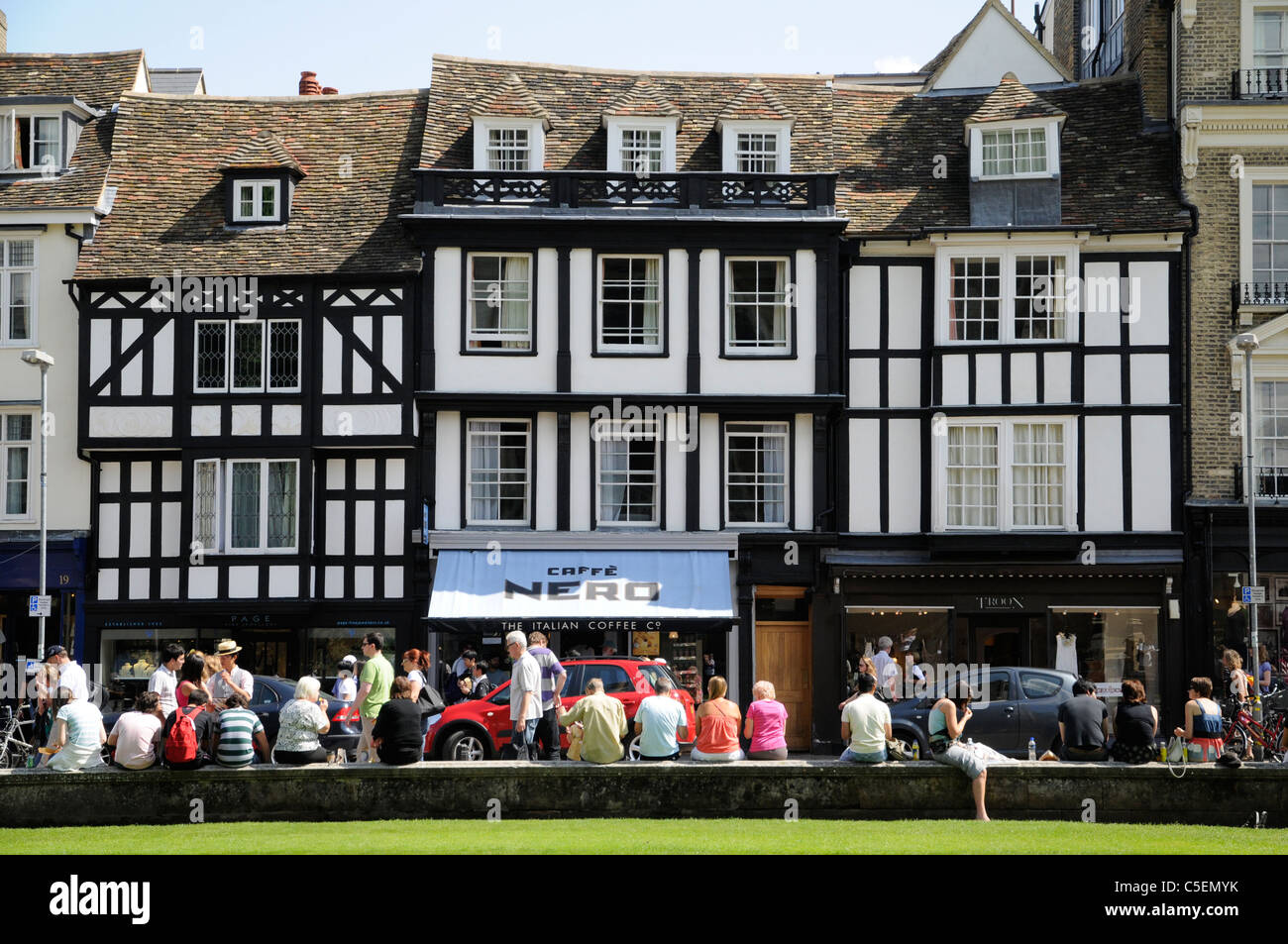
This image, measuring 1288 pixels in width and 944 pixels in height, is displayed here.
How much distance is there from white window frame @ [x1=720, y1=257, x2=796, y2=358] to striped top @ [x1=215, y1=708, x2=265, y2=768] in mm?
14338

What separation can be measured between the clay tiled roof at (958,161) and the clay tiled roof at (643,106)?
3522 millimetres

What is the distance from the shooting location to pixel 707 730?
1778cm

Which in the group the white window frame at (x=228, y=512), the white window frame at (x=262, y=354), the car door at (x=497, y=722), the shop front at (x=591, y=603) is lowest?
the car door at (x=497, y=722)

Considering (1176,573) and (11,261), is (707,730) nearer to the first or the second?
(1176,573)

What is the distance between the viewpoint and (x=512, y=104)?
3050 cm

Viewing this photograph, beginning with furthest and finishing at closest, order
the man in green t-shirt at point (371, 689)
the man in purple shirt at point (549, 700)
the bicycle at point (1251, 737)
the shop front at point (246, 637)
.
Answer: the shop front at point (246, 637)
the bicycle at point (1251, 737)
the man in purple shirt at point (549, 700)
the man in green t-shirt at point (371, 689)

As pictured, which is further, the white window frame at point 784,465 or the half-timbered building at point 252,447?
the white window frame at point 784,465

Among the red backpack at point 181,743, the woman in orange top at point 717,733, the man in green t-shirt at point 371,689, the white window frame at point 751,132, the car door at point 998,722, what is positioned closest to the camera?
the red backpack at point 181,743

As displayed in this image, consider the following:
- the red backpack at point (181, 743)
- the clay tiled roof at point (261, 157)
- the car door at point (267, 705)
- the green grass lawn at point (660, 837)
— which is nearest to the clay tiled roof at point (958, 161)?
the clay tiled roof at point (261, 157)

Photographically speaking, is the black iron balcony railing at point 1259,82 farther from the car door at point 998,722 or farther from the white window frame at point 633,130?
the car door at point 998,722

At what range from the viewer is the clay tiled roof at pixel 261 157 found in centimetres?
3080

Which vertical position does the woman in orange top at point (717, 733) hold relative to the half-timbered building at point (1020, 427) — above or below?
below

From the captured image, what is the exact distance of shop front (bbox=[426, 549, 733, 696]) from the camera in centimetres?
2770

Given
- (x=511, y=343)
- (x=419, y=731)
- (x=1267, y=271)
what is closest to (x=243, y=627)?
(x=511, y=343)
